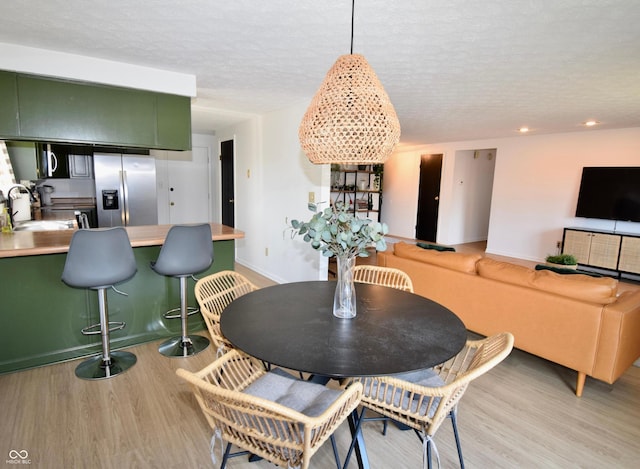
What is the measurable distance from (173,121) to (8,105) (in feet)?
3.94

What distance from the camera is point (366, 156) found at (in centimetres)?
167

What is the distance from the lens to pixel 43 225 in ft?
12.1

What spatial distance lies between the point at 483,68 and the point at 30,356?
4052 mm

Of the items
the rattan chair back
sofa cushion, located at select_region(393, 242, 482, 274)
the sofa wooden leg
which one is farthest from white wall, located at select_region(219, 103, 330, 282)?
the rattan chair back

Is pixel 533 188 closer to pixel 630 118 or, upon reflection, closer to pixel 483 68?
pixel 630 118

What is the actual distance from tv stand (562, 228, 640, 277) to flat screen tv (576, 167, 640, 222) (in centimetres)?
30

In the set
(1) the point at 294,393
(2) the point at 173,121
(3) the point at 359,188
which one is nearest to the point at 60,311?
(2) the point at 173,121

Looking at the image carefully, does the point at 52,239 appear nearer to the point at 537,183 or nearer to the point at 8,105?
the point at 8,105

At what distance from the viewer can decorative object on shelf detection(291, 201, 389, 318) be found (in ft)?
5.22

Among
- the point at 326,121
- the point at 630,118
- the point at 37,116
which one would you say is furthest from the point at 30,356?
the point at 630,118

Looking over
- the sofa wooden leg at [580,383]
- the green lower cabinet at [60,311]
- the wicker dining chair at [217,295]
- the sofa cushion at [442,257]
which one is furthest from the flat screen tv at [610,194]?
the green lower cabinet at [60,311]

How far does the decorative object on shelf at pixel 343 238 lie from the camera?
1.59 metres

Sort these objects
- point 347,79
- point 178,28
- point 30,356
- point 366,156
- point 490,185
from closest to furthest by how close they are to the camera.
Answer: point 347,79
point 366,156
point 178,28
point 30,356
point 490,185

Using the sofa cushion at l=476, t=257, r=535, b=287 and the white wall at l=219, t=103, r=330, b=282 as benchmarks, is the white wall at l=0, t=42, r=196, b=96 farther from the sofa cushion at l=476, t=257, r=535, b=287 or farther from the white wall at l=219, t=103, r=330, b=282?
the sofa cushion at l=476, t=257, r=535, b=287
